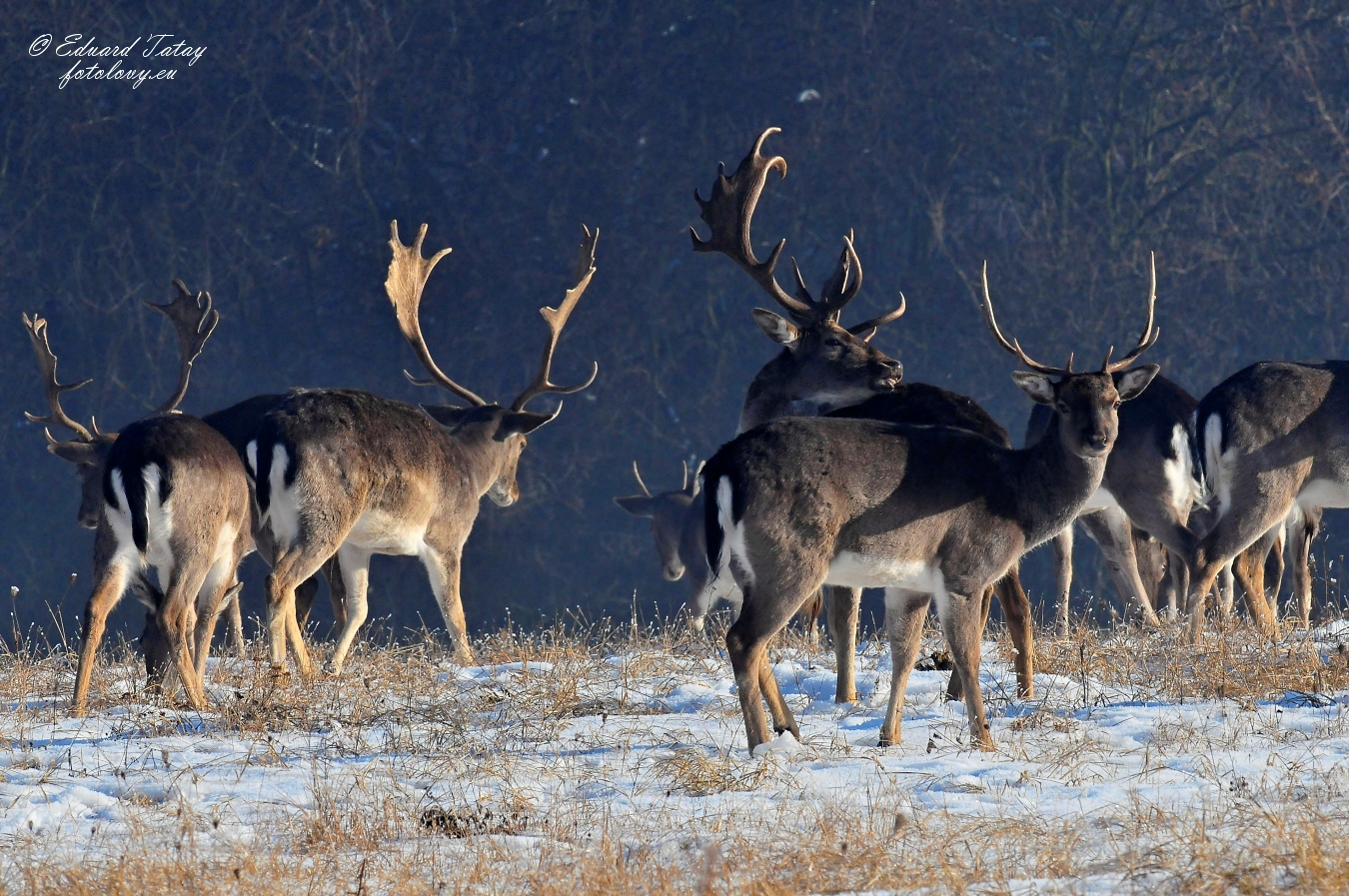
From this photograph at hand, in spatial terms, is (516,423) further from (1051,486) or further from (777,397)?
(1051,486)

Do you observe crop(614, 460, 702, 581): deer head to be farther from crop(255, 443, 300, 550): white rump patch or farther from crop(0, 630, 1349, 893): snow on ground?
crop(0, 630, 1349, 893): snow on ground

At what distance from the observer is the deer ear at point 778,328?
29.8 feet

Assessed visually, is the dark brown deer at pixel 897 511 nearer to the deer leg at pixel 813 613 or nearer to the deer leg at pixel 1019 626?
the deer leg at pixel 1019 626

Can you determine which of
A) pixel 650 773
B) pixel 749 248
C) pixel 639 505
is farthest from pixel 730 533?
pixel 639 505

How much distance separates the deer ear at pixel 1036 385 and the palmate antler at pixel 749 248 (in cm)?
261

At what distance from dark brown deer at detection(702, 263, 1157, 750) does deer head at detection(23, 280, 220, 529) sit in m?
6.12

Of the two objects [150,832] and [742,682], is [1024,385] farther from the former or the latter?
[150,832]

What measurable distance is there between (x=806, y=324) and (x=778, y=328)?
20 cm

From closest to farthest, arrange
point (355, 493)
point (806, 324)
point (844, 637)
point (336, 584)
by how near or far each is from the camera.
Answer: point (844, 637)
point (355, 493)
point (806, 324)
point (336, 584)

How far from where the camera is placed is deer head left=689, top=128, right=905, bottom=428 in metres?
8.87

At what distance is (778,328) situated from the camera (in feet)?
30.0

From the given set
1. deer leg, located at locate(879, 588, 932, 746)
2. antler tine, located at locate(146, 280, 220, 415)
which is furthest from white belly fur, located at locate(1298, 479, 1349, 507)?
antler tine, located at locate(146, 280, 220, 415)

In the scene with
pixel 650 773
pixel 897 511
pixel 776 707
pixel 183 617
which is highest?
pixel 897 511

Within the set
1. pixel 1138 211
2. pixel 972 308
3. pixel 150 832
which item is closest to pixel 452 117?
pixel 972 308
